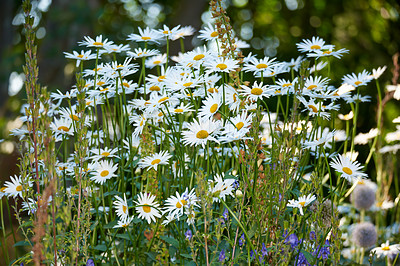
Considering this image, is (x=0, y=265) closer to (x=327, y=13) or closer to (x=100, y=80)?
(x=100, y=80)

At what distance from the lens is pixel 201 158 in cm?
202

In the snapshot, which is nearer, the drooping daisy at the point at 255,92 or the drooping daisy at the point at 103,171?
the drooping daisy at the point at 255,92

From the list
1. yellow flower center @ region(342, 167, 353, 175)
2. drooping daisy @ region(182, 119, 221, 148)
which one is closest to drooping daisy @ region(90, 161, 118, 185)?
drooping daisy @ region(182, 119, 221, 148)

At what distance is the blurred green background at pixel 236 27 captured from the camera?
21.0 ft

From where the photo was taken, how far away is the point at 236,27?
36.0ft

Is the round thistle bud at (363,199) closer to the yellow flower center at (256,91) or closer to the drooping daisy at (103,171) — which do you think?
the yellow flower center at (256,91)

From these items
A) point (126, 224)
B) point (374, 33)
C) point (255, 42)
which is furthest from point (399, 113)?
point (126, 224)

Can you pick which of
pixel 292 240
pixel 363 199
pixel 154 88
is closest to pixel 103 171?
pixel 154 88

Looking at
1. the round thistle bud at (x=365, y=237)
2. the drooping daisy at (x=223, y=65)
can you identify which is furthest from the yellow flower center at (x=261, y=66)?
the round thistle bud at (x=365, y=237)

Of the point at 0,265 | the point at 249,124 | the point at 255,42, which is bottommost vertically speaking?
the point at 0,265

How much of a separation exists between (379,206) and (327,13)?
308 inches

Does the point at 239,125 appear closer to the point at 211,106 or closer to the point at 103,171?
the point at 211,106

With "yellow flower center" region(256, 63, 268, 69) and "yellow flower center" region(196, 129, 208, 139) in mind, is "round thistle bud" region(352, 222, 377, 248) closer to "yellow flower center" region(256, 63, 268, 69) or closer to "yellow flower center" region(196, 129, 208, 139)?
"yellow flower center" region(256, 63, 268, 69)

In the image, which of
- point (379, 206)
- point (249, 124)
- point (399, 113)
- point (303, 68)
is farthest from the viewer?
point (399, 113)
